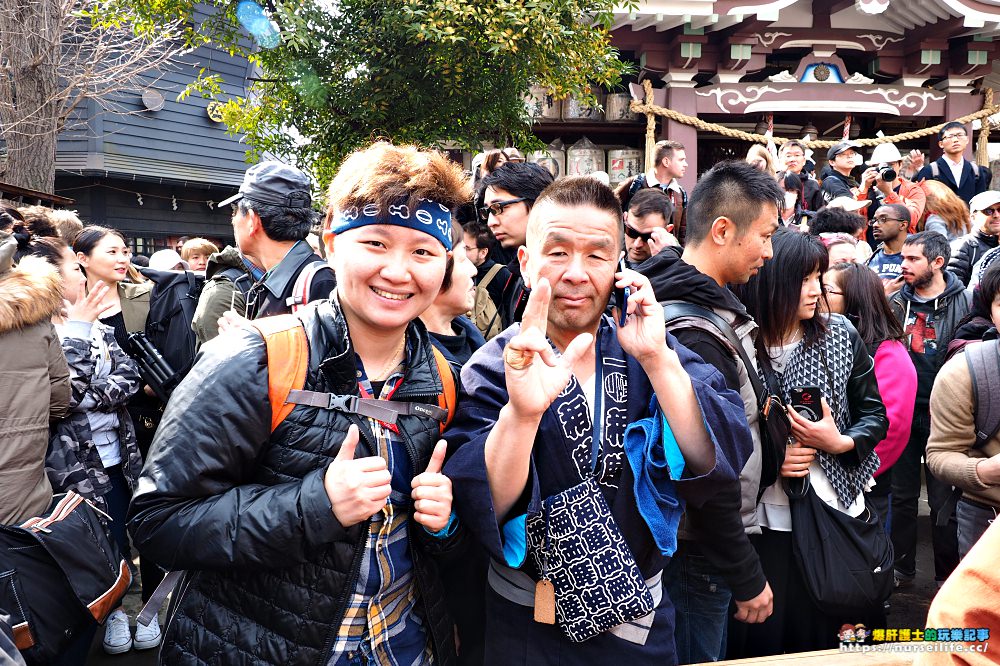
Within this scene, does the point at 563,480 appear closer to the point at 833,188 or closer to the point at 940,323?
the point at 940,323

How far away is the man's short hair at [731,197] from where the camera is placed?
8.46 ft

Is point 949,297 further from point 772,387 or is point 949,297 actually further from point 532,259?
point 532,259

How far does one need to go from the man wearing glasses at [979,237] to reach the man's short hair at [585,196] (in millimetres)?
4902

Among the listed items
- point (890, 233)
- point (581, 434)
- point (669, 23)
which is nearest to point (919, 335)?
point (890, 233)

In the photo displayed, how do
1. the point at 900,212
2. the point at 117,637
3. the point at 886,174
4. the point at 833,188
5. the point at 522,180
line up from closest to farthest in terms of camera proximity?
the point at 522,180 < the point at 117,637 < the point at 900,212 < the point at 833,188 < the point at 886,174

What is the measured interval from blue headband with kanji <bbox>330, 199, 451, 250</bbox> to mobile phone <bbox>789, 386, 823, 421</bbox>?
1.69m

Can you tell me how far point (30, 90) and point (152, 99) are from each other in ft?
13.5

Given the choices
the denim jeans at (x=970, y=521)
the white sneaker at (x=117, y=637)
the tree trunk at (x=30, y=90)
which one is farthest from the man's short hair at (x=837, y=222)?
the tree trunk at (x=30, y=90)

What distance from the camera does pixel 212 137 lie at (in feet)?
50.0

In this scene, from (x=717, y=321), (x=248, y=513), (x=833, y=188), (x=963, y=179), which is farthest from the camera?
(x=963, y=179)

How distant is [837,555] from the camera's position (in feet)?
8.26

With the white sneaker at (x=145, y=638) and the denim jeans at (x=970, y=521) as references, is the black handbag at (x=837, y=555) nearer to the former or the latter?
the denim jeans at (x=970, y=521)

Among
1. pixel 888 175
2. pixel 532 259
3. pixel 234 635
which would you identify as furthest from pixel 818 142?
pixel 234 635

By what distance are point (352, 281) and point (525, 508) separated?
710 mm
